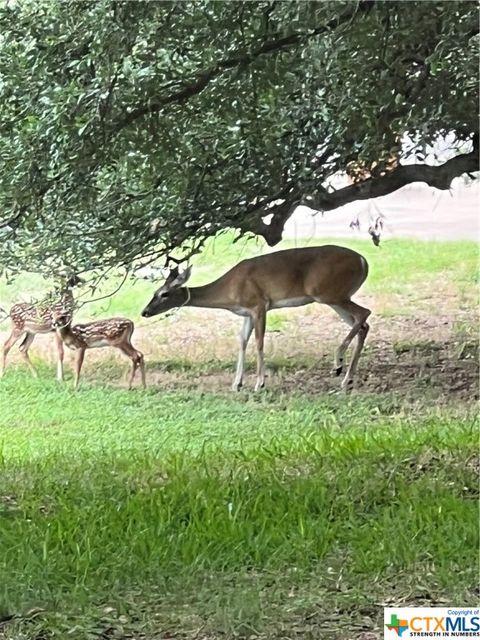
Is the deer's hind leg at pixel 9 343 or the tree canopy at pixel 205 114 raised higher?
the tree canopy at pixel 205 114

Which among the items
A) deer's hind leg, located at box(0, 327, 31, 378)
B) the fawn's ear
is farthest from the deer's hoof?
deer's hind leg, located at box(0, 327, 31, 378)

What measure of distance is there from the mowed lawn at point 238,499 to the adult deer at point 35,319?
3 centimetres

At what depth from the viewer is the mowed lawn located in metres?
1.08

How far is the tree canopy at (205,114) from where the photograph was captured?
1296 millimetres

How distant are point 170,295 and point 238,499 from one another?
445 mm

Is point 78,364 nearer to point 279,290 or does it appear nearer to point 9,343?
point 9,343

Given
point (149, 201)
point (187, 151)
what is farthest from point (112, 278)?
point (187, 151)

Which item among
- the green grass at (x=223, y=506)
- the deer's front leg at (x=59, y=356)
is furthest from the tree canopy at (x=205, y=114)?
the green grass at (x=223, y=506)

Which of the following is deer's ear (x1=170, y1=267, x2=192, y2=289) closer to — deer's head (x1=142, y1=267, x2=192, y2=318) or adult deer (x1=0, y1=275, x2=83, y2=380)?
deer's head (x1=142, y1=267, x2=192, y2=318)

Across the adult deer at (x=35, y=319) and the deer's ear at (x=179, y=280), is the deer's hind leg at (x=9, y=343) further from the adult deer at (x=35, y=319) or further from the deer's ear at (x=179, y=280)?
the deer's ear at (x=179, y=280)

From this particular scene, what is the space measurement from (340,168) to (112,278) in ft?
1.48

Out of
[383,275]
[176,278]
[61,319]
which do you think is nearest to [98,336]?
[61,319]

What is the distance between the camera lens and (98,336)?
63.1 inches

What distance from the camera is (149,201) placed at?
1619mm
